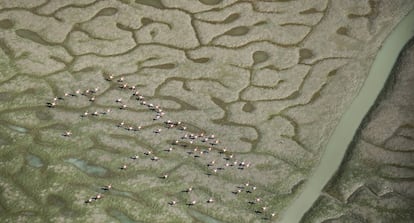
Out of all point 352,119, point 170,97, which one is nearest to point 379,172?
point 352,119

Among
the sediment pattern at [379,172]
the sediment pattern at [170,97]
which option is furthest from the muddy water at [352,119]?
the sediment pattern at [170,97]

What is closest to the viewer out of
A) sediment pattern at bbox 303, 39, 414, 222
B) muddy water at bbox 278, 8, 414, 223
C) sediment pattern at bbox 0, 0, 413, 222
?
sediment pattern at bbox 303, 39, 414, 222

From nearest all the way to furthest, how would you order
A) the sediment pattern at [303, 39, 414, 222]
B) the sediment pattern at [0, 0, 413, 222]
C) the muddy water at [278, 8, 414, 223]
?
the sediment pattern at [303, 39, 414, 222] → the sediment pattern at [0, 0, 413, 222] → the muddy water at [278, 8, 414, 223]

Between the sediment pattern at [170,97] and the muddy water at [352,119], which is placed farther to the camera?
the muddy water at [352,119]

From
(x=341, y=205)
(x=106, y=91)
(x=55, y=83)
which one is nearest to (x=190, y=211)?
(x=341, y=205)

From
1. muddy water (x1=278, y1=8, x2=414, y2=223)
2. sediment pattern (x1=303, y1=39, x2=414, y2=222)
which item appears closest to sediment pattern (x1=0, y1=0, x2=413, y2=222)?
muddy water (x1=278, y1=8, x2=414, y2=223)

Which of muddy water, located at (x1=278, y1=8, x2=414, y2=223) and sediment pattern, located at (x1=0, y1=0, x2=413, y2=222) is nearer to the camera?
sediment pattern, located at (x1=0, y1=0, x2=413, y2=222)

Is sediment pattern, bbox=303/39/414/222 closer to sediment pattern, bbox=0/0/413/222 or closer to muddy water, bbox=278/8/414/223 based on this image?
muddy water, bbox=278/8/414/223

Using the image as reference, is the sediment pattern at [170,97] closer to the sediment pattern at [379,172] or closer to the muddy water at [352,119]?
the muddy water at [352,119]
